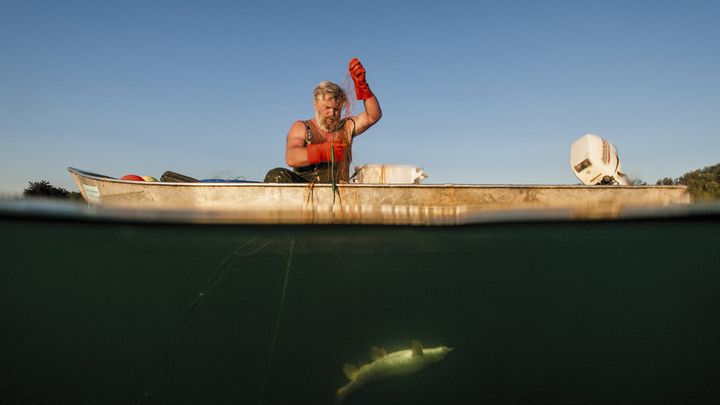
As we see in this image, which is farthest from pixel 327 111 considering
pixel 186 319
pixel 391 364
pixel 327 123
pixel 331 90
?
pixel 186 319

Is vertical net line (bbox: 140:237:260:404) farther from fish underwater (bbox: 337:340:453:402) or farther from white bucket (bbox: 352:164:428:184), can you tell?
fish underwater (bbox: 337:340:453:402)

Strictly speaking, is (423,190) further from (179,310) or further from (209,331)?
(209,331)

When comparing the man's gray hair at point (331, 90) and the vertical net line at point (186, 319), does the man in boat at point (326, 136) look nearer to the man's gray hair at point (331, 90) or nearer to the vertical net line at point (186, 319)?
the man's gray hair at point (331, 90)

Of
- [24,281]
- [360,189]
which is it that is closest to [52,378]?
[24,281]

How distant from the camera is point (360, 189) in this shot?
5520mm

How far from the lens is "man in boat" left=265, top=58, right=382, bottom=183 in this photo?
20.0ft

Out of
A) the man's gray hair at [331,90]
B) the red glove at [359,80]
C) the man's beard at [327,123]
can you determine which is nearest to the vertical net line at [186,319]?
the man's beard at [327,123]

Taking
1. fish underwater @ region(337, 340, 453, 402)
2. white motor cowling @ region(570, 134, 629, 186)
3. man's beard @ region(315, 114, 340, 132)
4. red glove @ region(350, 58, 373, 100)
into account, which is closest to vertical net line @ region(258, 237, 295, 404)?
man's beard @ region(315, 114, 340, 132)

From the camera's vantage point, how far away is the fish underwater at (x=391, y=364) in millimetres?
4617

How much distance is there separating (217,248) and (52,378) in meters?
8.91

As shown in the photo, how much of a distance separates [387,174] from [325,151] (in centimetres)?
122

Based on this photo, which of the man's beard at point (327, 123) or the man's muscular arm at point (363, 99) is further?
the man's beard at point (327, 123)

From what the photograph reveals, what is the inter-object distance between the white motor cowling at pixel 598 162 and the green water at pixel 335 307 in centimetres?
156

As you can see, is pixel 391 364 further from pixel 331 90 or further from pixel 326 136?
pixel 331 90
